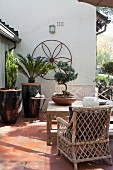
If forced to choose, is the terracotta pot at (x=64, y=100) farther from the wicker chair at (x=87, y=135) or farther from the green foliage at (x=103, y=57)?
the green foliage at (x=103, y=57)

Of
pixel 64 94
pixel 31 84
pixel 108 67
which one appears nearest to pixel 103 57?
pixel 108 67

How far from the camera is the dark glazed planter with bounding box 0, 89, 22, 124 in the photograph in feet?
21.6

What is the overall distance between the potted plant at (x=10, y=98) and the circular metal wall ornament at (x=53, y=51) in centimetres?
167

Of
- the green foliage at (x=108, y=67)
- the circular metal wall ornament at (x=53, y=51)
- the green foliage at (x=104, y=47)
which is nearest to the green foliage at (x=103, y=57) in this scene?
the green foliage at (x=104, y=47)

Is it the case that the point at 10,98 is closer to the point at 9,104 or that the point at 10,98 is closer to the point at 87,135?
the point at 9,104

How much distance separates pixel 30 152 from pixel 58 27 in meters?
5.07

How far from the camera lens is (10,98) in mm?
6621

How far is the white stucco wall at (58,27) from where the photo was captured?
8.53 m

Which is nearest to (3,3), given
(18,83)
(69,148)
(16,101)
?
(18,83)

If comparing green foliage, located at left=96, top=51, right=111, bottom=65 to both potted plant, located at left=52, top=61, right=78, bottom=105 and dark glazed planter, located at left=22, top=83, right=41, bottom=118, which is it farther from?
potted plant, located at left=52, top=61, right=78, bottom=105

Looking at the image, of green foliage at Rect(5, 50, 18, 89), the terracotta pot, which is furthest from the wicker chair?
green foliage at Rect(5, 50, 18, 89)

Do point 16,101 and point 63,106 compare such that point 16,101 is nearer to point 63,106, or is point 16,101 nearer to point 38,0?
point 63,106

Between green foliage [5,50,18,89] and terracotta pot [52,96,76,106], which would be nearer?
terracotta pot [52,96,76,106]

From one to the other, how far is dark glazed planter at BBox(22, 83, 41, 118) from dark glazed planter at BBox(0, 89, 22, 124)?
706mm
